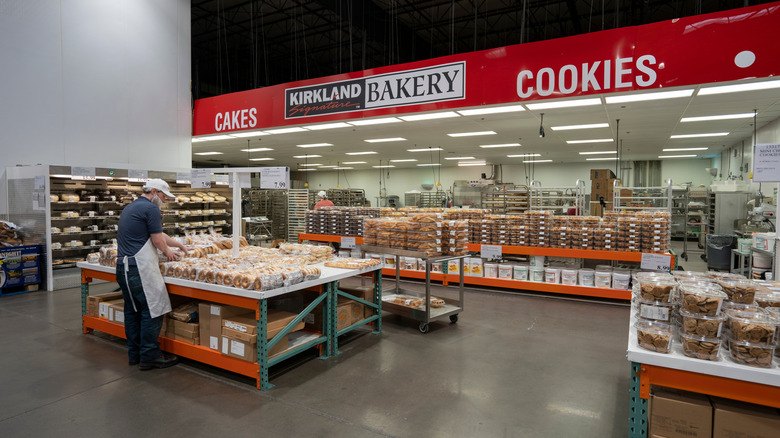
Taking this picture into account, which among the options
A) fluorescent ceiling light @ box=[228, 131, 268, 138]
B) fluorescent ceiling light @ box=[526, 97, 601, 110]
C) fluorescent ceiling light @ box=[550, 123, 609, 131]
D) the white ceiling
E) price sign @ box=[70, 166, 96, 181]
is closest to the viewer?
fluorescent ceiling light @ box=[526, 97, 601, 110]

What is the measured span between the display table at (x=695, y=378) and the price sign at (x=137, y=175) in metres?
9.73

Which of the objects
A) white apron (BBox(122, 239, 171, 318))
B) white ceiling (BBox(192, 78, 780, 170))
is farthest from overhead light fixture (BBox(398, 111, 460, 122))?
white apron (BBox(122, 239, 171, 318))

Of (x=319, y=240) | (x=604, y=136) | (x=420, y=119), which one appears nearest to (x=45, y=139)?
(x=319, y=240)

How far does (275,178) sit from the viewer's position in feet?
15.2

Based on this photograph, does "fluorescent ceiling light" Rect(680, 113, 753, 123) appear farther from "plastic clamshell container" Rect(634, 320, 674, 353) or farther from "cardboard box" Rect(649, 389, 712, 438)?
"cardboard box" Rect(649, 389, 712, 438)

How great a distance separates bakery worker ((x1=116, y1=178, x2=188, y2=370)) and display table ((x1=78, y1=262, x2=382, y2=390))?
7.7 inches

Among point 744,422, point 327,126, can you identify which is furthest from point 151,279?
point 327,126

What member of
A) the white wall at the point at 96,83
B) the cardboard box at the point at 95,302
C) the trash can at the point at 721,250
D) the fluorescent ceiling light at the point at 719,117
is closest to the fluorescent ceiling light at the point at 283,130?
the white wall at the point at 96,83

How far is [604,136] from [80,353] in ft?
40.5

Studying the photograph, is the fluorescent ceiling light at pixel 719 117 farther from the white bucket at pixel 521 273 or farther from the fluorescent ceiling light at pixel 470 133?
the white bucket at pixel 521 273

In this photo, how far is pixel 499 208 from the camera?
11375 millimetres

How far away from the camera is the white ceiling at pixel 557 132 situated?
7723 mm

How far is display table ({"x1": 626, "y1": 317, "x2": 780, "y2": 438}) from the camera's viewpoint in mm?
1970

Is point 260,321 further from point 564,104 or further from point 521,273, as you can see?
point 564,104
